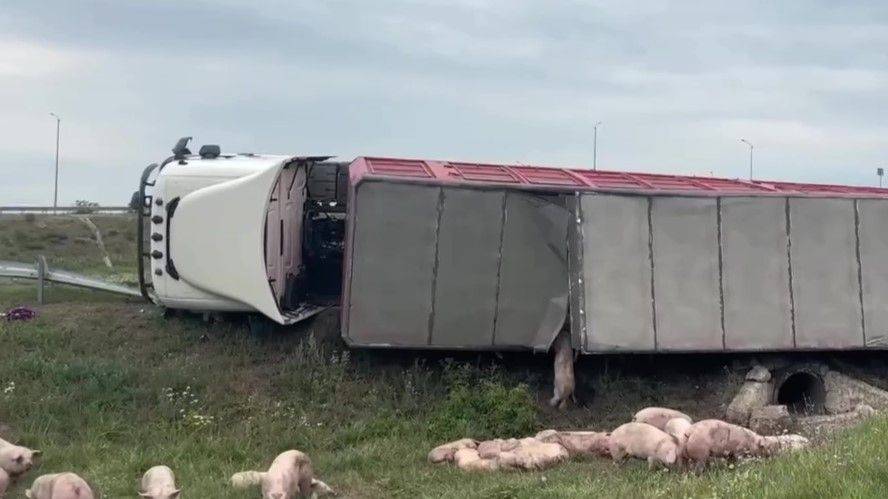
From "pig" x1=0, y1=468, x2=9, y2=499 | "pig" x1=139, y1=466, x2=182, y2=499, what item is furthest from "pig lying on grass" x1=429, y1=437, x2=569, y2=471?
"pig" x1=0, y1=468, x2=9, y2=499

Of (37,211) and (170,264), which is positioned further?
(37,211)

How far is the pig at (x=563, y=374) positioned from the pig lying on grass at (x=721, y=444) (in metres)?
3.51

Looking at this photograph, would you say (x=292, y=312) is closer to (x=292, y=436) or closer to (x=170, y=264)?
(x=170, y=264)

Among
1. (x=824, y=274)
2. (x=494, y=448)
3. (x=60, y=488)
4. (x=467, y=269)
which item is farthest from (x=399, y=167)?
(x=60, y=488)

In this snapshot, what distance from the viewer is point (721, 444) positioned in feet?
26.8

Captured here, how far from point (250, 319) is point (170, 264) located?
4.72 feet

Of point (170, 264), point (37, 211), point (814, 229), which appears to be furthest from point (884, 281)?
point (37, 211)

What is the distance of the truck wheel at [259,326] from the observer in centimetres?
1312

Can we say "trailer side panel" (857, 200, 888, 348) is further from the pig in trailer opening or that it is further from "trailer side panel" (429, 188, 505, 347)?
"trailer side panel" (429, 188, 505, 347)

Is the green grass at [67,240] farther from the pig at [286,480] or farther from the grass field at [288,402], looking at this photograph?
the pig at [286,480]

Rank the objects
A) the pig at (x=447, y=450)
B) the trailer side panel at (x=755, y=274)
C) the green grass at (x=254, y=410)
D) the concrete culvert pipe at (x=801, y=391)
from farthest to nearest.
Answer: the concrete culvert pipe at (x=801, y=391), the trailer side panel at (x=755, y=274), the pig at (x=447, y=450), the green grass at (x=254, y=410)

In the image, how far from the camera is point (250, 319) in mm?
13164

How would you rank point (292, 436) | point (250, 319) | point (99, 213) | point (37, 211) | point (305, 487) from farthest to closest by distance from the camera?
1. point (99, 213)
2. point (37, 211)
3. point (250, 319)
4. point (292, 436)
5. point (305, 487)

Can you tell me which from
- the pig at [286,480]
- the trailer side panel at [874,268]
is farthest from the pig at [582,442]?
the trailer side panel at [874,268]
